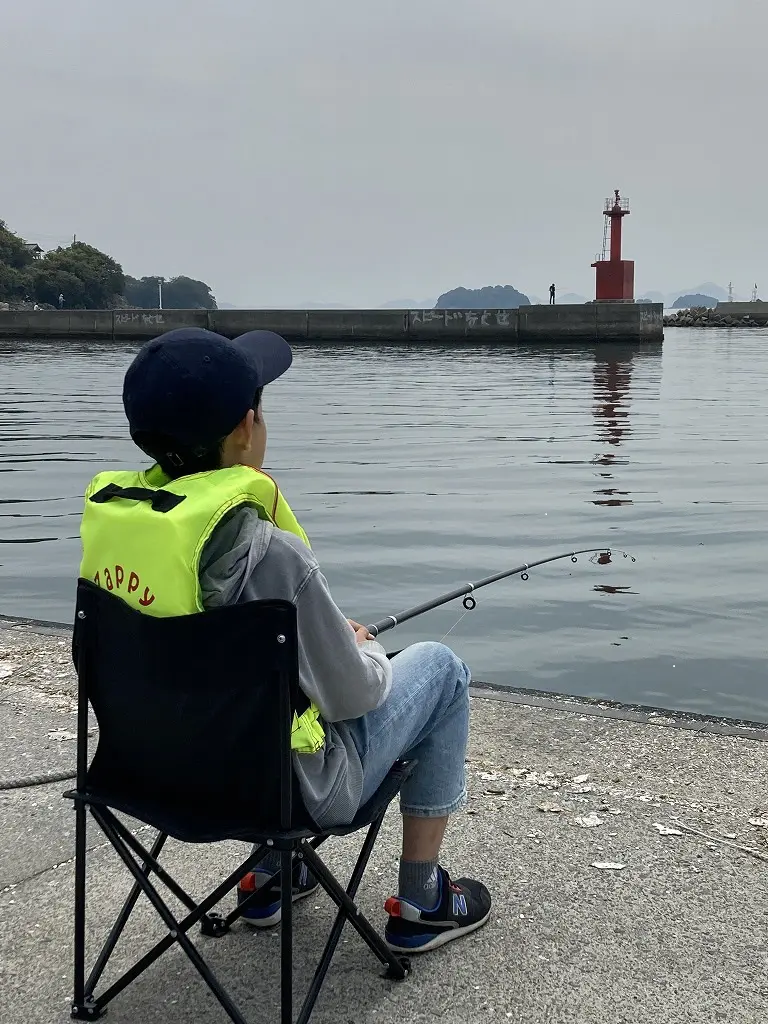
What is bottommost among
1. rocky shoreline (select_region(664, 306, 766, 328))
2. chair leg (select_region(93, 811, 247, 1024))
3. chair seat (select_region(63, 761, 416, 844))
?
chair leg (select_region(93, 811, 247, 1024))

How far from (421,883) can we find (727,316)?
345ft

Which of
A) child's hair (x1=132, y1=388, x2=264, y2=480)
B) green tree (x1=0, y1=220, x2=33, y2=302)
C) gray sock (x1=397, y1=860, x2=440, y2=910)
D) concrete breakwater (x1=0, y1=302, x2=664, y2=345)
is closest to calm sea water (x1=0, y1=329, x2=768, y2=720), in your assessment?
gray sock (x1=397, y1=860, x2=440, y2=910)

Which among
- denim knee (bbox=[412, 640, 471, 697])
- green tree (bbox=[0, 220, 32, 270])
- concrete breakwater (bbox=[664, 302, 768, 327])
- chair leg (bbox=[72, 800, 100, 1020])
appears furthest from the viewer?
green tree (bbox=[0, 220, 32, 270])

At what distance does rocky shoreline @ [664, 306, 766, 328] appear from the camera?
98.6 metres

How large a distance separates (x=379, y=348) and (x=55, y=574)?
1894 inches

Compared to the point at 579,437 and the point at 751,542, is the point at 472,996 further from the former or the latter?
the point at 579,437

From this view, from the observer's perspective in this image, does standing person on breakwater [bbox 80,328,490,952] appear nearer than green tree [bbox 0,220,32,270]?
Yes

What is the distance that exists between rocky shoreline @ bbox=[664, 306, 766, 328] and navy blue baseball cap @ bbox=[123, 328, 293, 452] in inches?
3885

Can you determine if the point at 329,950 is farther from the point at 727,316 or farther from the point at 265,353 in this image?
the point at 727,316

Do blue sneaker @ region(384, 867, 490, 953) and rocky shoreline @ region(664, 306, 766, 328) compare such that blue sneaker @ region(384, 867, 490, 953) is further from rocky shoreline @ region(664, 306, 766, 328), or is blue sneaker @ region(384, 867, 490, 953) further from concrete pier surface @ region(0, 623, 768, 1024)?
rocky shoreline @ region(664, 306, 766, 328)

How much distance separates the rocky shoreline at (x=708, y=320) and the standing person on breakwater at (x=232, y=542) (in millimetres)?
98556

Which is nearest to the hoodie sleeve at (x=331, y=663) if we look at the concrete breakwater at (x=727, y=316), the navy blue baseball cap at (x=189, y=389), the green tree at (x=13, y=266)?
the navy blue baseball cap at (x=189, y=389)

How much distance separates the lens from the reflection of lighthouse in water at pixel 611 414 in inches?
557

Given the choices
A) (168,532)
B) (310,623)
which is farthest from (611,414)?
(168,532)
